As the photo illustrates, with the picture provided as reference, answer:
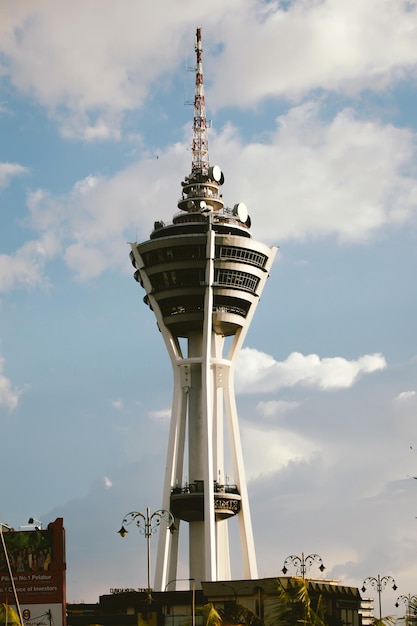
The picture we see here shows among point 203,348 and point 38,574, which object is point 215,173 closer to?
point 203,348

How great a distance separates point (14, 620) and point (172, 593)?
43.9 metres

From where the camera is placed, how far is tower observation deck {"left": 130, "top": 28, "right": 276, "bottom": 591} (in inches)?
5463

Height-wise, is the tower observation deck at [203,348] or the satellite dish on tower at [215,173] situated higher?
the satellite dish on tower at [215,173]

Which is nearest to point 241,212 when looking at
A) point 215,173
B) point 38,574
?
point 215,173

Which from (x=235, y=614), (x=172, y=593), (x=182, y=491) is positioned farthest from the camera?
(x=182, y=491)

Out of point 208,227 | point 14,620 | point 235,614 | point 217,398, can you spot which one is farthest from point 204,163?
point 14,620

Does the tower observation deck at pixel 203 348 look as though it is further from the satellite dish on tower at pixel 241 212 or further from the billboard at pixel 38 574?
the billboard at pixel 38 574

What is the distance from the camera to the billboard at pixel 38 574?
84.4 metres

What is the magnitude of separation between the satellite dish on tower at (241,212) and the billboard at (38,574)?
226ft

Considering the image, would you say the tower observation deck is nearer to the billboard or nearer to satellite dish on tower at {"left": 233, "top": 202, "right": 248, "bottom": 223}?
satellite dish on tower at {"left": 233, "top": 202, "right": 248, "bottom": 223}

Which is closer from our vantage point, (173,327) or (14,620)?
(14,620)

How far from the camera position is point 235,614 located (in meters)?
98.4

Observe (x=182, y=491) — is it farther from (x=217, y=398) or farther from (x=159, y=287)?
(x=159, y=287)

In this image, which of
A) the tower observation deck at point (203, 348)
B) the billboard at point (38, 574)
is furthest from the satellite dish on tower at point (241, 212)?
the billboard at point (38, 574)
